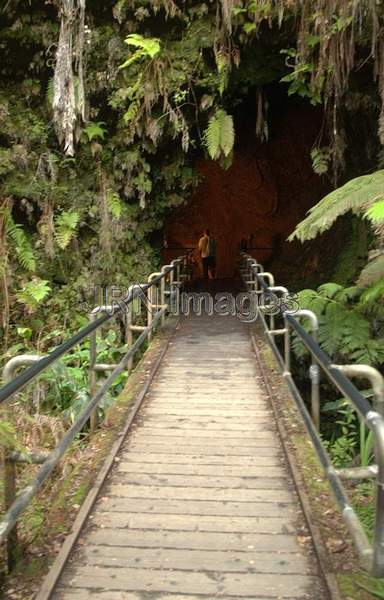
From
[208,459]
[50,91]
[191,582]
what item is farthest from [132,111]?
[191,582]

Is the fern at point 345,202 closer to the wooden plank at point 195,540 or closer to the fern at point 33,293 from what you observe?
the wooden plank at point 195,540

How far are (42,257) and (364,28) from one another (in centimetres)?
593

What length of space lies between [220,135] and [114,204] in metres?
2.06

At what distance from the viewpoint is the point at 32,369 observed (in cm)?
279

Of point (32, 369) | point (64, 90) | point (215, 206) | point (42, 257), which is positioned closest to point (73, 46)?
point (64, 90)

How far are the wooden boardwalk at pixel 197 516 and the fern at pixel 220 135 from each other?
15.3 ft

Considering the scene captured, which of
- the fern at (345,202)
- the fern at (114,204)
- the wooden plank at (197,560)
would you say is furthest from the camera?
the fern at (114,204)

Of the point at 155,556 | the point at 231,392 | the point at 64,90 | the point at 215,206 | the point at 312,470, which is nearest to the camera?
the point at 155,556

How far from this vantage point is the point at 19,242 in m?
8.90

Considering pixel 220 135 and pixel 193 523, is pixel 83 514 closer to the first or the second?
pixel 193 523

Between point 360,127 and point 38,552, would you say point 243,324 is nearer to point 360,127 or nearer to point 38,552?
point 360,127

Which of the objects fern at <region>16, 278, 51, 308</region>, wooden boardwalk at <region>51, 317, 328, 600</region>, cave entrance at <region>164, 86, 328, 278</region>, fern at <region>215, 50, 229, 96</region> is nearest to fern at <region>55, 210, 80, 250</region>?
fern at <region>16, 278, 51, 308</region>

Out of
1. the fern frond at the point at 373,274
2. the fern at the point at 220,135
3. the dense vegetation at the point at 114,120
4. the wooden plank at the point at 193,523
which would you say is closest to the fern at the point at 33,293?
the dense vegetation at the point at 114,120

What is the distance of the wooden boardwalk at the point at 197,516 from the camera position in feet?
8.96
